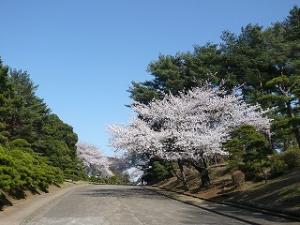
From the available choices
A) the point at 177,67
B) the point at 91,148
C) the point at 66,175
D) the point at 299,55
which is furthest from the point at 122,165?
the point at 299,55

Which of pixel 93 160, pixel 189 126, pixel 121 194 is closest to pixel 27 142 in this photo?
pixel 121 194

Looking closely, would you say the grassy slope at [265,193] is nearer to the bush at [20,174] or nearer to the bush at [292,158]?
the bush at [292,158]

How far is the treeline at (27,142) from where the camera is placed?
28605 mm

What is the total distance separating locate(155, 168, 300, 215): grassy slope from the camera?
22250mm

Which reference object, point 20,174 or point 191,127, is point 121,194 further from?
point 20,174

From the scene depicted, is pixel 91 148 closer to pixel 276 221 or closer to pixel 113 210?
pixel 113 210

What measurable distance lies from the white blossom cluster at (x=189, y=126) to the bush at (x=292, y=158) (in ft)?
23.5

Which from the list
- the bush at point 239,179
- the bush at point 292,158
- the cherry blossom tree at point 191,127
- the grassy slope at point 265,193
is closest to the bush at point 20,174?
the cherry blossom tree at point 191,127

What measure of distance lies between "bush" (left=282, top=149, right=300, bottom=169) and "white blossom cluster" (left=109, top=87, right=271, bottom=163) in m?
7.17

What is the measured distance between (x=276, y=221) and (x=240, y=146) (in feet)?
53.7

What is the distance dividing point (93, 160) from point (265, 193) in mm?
77819

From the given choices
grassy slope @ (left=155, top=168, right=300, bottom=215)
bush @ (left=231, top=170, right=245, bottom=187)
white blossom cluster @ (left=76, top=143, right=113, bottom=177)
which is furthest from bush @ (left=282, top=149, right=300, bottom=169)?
white blossom cluster @ (left=76, top=143, right=113, bottom=177)

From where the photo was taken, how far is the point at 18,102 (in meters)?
41.7

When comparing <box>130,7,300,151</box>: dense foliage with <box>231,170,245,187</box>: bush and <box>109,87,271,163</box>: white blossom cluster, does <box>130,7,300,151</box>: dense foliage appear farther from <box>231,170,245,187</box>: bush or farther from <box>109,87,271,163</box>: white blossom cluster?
<box>231,170,245,187</box>: bush
